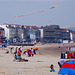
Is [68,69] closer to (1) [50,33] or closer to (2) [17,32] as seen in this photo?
(2) [17,32]

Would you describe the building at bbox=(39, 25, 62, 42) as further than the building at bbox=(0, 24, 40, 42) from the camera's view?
Yes

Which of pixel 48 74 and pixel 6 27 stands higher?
pixel 6 27

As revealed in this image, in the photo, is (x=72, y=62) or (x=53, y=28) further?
(x=53, y=28)

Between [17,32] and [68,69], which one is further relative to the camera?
[17,32]

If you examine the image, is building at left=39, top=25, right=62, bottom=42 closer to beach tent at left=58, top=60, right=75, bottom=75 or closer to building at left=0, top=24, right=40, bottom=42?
building at left=0, top=24, right=40, bottom=42

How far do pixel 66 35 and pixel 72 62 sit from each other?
123455mm

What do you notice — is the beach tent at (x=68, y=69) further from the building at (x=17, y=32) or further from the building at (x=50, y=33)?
the building at (x=50, y=33)

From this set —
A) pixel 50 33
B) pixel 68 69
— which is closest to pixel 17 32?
pixel 50 33

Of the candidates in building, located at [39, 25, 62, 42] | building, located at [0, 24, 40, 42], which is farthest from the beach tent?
building, located at [39, 25, 62, 42]

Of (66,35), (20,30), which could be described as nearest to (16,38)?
(20,30)

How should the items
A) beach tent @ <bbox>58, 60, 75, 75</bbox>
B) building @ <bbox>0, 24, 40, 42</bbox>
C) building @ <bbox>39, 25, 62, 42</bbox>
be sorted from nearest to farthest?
beach tent @ <bbox>58, 60, 75, 75</bbox> < building @ <bbox>0, 24, 40, 42</bbox> < building @ <bbox>39, 25, 62, 42</bbox>

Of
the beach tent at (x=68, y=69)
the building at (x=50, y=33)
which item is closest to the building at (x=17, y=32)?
the building at (x=50, y=33)

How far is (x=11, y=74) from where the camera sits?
35.7ft

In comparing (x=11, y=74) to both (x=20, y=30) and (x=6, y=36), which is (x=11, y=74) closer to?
(x=6, y=36)
